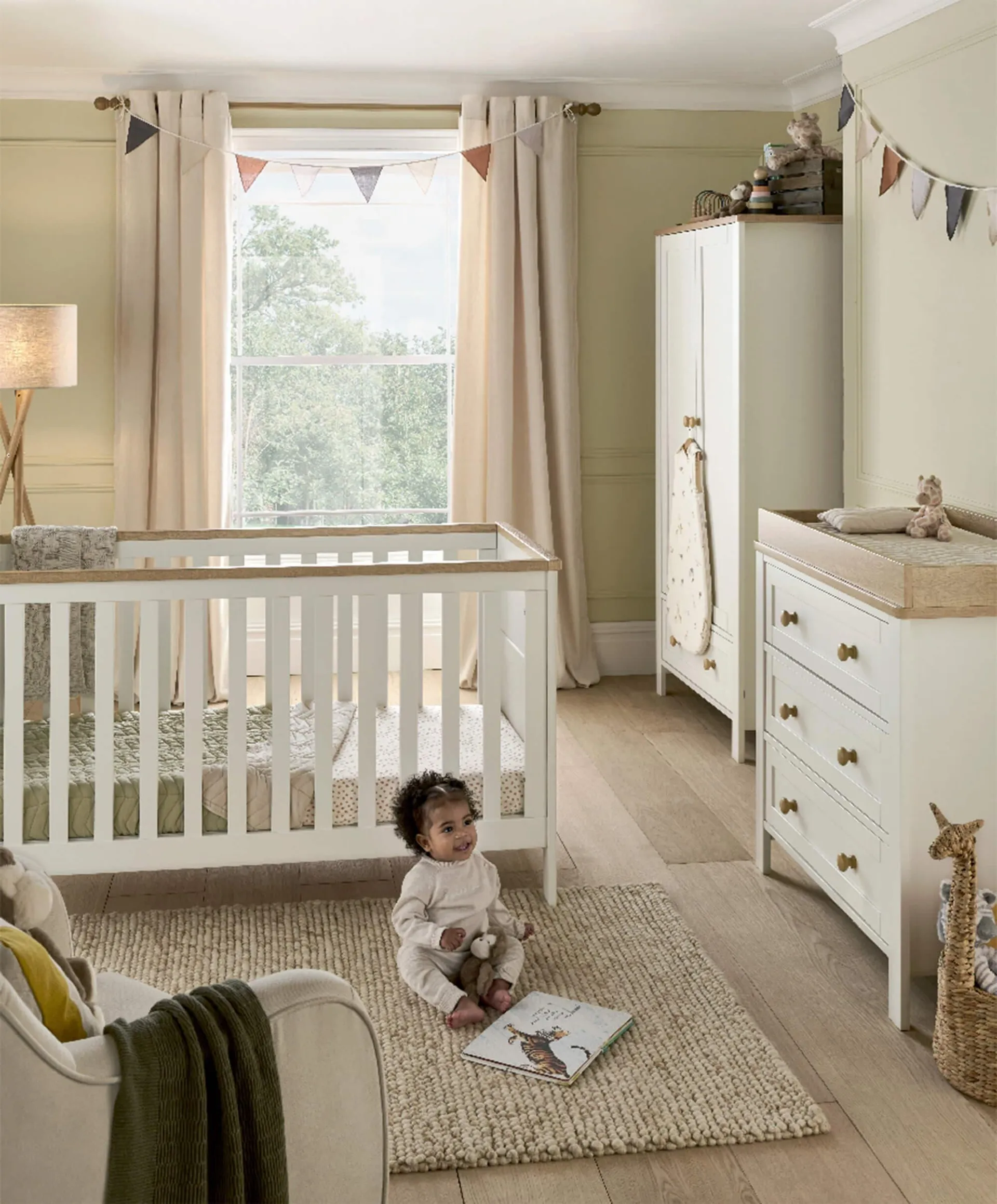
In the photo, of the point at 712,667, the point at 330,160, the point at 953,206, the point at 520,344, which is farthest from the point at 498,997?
the point at 330,160

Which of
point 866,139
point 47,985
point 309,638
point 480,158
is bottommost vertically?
point 47,985

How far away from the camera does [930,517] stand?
2.65 metres

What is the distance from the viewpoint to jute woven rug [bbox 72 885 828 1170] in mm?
1964

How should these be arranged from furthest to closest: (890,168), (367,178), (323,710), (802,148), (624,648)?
(624,648) < (367,178) < (802,148) < (890,168) < (323,710)

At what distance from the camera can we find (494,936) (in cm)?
246

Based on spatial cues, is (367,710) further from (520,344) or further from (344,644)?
(520,344)

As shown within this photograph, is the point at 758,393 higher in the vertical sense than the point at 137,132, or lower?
lower

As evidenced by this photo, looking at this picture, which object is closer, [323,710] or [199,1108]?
[199,1108]

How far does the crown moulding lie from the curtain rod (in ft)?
3.57

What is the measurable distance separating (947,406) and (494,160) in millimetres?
2205

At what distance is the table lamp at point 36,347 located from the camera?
4.01 metres

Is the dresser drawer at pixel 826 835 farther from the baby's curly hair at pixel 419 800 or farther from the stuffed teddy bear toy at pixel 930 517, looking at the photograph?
the baby's curly hair at pixel 419 800

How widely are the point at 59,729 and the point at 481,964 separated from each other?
1.02 m

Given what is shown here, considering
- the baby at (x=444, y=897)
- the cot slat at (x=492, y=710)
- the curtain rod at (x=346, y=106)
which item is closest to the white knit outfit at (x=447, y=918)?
the baby at (x=444, y=897)
